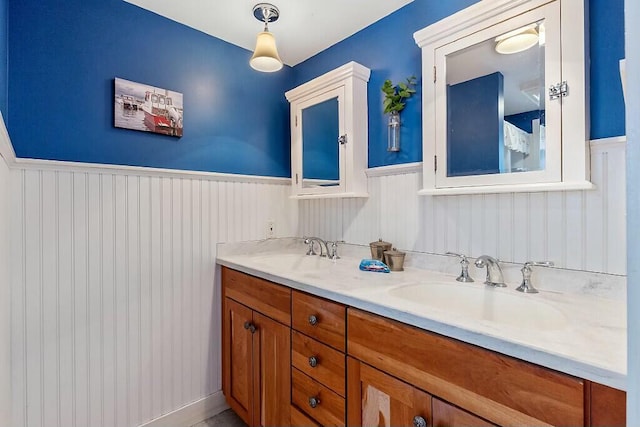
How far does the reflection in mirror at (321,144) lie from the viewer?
1855 millimetres

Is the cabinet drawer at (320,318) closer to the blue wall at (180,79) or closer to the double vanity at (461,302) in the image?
the double vanity at (461,302)

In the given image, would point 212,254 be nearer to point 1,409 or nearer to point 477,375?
point 1,409

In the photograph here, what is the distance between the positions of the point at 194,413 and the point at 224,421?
17 cm

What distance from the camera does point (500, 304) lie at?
118 cm

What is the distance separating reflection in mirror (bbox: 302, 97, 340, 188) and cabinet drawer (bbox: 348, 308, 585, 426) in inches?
41.5

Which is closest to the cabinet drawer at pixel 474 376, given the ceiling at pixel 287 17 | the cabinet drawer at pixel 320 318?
the cabinet drawer at pixel 320 318

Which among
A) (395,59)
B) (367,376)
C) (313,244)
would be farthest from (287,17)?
(367,376)

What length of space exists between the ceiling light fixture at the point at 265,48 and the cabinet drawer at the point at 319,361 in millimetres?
1276

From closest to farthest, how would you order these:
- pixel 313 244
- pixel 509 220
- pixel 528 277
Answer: pixel 528 277 → pixel 509 220 → pixel 313 244

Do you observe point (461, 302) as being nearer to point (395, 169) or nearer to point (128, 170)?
point (395, 169)

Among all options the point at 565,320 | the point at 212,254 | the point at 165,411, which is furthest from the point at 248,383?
the point at 565,320

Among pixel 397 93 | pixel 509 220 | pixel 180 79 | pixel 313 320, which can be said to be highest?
pixel 180 79

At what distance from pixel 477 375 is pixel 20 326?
1.71m

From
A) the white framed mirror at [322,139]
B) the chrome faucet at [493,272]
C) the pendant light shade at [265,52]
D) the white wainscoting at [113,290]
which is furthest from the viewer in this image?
the white framed mirror at [322,139]
